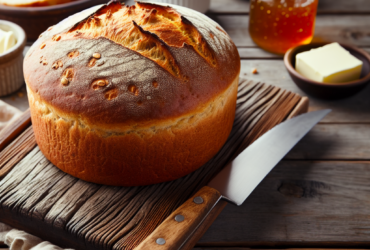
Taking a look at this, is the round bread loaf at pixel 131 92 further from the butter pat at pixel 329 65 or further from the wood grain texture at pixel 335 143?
the butter pat at pixel 329 65

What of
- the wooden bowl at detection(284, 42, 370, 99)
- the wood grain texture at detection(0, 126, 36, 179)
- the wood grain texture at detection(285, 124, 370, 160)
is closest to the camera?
the wood grain texture at detection(0, 126, 36, 179)

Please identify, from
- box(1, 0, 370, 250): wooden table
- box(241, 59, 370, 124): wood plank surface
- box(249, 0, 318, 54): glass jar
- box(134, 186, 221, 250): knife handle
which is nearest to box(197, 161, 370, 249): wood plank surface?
box(1, 0, 370, 250): wooden table

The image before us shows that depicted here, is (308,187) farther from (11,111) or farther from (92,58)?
(11,111)

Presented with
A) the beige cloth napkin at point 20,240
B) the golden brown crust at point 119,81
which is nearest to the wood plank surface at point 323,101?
the golden brown crust at point 119,81

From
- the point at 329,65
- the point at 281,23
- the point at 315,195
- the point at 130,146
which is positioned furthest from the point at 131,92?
the point at 281,23

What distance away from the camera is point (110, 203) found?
1.10 metres

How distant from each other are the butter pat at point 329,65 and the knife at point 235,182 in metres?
0.23

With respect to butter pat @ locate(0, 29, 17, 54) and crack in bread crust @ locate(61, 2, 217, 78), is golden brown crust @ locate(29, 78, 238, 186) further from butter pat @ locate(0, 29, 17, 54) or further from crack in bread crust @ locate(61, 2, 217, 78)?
butter pat @ locate(0, 29, 17, 54)

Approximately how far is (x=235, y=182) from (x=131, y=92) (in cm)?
37

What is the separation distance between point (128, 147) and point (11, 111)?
25.2 inches

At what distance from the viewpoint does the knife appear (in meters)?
0.95

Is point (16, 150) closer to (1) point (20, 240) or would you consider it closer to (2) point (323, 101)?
(1) point (20, 240)

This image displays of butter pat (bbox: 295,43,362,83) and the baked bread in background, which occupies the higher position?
the baked bread in background

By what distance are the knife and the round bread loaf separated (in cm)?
10
